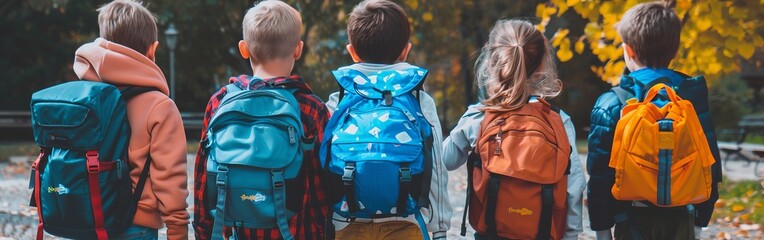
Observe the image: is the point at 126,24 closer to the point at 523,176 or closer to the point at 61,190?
the point at 61,190

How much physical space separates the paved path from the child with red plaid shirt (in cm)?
378

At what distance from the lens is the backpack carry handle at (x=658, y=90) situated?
3.30m

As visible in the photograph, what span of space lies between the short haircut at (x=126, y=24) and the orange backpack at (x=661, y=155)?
173 centimetres

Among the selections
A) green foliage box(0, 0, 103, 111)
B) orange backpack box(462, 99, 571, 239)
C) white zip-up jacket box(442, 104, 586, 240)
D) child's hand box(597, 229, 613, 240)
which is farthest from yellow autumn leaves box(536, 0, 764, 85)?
green foliage box(0, 0, 103, 111)

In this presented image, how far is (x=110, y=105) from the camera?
3.14m

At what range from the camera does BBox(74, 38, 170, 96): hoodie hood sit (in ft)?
10.6

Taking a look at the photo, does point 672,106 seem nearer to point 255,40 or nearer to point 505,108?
point 505,108

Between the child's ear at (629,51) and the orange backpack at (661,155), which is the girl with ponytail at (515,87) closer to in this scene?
the orange backpack at (661,155)

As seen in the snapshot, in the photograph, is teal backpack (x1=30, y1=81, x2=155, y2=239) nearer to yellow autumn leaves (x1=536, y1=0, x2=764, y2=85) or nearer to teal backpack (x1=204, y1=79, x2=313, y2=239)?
teal backpack (x1=204, y1=79, x2=313, y2=239)

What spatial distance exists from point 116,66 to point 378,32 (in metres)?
0.91

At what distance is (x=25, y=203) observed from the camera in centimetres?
963

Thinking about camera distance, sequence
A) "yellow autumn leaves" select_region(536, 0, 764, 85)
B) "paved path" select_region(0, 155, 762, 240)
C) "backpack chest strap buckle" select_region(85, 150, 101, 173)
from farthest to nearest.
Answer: "paved path" select_region(0, 155, 762, 240)
"yellow autumn leaves" select_region(536, 0, 764, 85)
"backpack chest strap buckle" select_region(85, 150, 101, 173)

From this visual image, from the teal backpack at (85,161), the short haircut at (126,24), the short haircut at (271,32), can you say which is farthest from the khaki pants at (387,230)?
the short haircut at (126,24)

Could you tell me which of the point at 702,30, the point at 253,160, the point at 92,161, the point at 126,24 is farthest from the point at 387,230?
the point at 702,30
